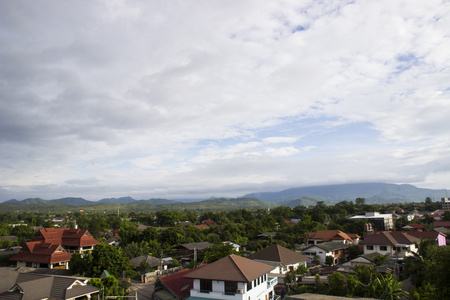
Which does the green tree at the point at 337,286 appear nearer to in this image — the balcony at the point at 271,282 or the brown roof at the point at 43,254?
the balcony at the point at 271,282

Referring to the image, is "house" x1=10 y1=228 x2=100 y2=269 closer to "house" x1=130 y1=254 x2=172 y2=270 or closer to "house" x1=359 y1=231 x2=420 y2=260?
"house" x1=130 y1=254 x2=172 y2=270

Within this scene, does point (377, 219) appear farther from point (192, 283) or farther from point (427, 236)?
point (192, 283)

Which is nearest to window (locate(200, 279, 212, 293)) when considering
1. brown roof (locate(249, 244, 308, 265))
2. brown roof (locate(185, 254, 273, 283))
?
brown roof (locate(185, 254, 273, 283))

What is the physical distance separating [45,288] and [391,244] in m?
43.3

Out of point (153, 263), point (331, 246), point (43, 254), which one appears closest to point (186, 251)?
point (153, 263)

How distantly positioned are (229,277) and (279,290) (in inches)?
395

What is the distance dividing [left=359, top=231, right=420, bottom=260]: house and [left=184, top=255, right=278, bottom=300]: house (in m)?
26.5

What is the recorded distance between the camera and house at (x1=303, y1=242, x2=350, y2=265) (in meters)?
46.0

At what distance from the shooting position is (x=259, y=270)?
2611cm

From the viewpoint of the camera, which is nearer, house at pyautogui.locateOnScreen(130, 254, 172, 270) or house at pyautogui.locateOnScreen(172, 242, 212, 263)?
house at pyautogui.locateOnScreen(130, 254, 172, 270)

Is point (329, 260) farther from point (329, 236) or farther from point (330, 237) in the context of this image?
point (329, 236)

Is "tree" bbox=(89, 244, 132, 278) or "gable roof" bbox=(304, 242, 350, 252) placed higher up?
"tree" bbox=(89, 244, 132, 278)

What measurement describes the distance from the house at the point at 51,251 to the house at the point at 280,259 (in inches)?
1027

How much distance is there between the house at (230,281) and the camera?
76.3ft
